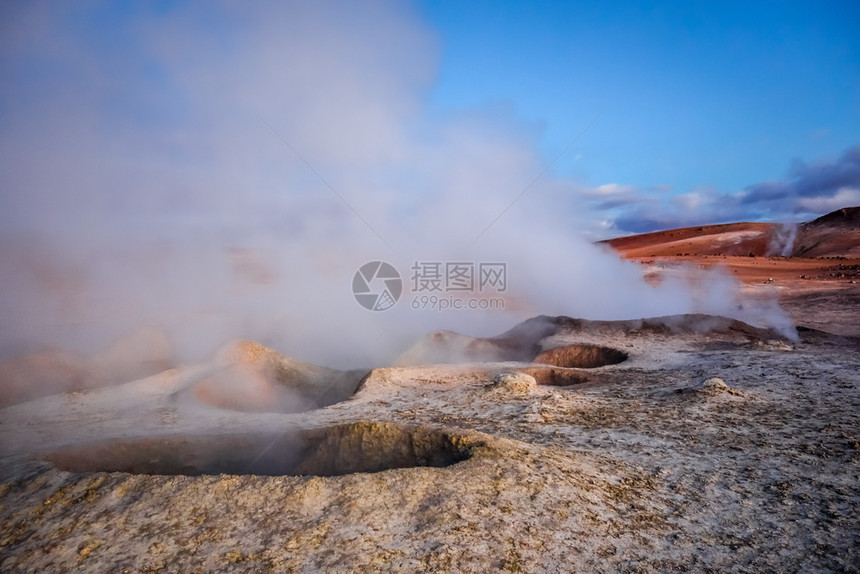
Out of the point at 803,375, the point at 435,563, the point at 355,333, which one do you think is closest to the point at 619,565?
the point at 435,563

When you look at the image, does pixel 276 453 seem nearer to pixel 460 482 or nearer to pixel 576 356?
pixel 460 482

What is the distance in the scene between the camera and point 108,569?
2328 millimetres

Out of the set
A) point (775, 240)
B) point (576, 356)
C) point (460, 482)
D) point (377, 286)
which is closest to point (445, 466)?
point (460, 482)

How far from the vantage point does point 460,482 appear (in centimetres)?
290

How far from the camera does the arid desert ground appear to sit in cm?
240

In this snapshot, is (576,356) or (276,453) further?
(576,356)

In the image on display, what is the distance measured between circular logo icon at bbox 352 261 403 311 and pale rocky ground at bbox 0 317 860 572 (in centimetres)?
847

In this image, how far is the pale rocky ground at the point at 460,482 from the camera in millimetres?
2379

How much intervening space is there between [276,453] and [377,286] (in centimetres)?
1152

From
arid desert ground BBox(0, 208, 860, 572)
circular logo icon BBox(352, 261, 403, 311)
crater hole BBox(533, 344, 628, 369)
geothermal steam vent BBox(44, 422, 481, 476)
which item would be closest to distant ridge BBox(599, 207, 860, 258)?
circular logo icon BBox(352, 261, 403, 311)

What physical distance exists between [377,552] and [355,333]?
929cm

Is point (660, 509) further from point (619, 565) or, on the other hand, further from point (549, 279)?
point (549, 279)

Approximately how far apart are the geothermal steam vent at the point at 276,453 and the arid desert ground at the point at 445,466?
2cm

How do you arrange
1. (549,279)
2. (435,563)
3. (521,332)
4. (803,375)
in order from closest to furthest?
(435,563) → (803,375) → (521,332) → (549,279)
